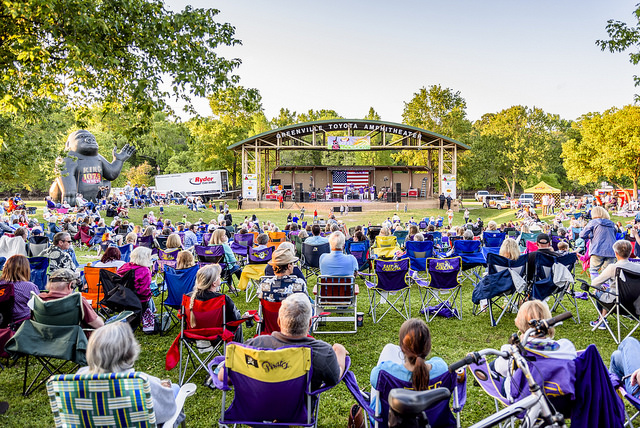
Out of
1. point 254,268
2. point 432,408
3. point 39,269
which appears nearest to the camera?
point 432,408

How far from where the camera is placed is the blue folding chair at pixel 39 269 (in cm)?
596

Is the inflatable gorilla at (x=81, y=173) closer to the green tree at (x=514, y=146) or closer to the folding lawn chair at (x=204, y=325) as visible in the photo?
the folding lawn chair at (x=204, y=325)

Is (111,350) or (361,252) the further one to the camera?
(361,252)

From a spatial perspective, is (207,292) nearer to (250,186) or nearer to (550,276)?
(550,276)

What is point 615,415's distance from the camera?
227cm

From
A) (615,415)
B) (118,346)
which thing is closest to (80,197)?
(118,346)

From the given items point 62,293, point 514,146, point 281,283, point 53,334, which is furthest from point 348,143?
point 53,334

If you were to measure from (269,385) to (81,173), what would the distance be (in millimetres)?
23130

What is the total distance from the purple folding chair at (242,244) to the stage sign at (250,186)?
22279 millimetres

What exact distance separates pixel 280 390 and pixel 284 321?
0.42 meters

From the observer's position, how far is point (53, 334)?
360 cm

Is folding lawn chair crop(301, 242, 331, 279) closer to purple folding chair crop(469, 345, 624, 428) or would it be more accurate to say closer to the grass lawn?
the grass lawn

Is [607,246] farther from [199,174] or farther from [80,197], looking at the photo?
[199,174]

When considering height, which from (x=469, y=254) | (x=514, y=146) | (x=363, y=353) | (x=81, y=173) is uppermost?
(x=514, y=146)
